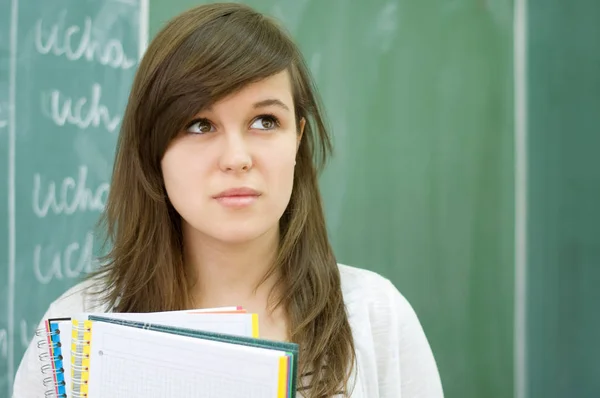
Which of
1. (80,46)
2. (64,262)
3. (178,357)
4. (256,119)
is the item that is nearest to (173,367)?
(178,357)

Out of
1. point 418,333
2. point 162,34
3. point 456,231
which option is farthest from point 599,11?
point 162,34

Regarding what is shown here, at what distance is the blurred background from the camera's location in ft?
6.00

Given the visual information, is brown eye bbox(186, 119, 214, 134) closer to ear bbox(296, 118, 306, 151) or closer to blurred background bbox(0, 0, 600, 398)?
ear bbox(296, 118, 306, 151)

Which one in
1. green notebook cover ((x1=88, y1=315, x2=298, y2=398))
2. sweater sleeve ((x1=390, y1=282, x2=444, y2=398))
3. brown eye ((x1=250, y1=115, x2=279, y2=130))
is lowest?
sweater sleeve ((x1=390, y1=282, x2=444, y2=398))

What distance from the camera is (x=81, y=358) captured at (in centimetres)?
86

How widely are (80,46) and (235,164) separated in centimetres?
57

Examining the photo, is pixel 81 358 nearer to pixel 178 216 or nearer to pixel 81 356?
pixel 81 356

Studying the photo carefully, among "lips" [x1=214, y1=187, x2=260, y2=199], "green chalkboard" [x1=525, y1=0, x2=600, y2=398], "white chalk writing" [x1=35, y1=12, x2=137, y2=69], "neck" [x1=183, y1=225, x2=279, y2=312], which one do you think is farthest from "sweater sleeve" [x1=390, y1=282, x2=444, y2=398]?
"green chalkboard" [x1=525, y1=0, x2=600, y2=398]

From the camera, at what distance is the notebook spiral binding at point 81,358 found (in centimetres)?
85

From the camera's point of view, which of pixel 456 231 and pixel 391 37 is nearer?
pixel 391 37

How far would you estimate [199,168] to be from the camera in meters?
1.02

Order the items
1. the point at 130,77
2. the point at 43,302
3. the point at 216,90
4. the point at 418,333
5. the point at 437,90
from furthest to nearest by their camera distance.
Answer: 1. the point at 437,90
2. the point at 130,77
3. the point at 43,302
4. the point at 418,333
5. the point at 216,90

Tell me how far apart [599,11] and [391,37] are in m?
0.50

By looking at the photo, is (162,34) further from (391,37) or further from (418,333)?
(391,37)
